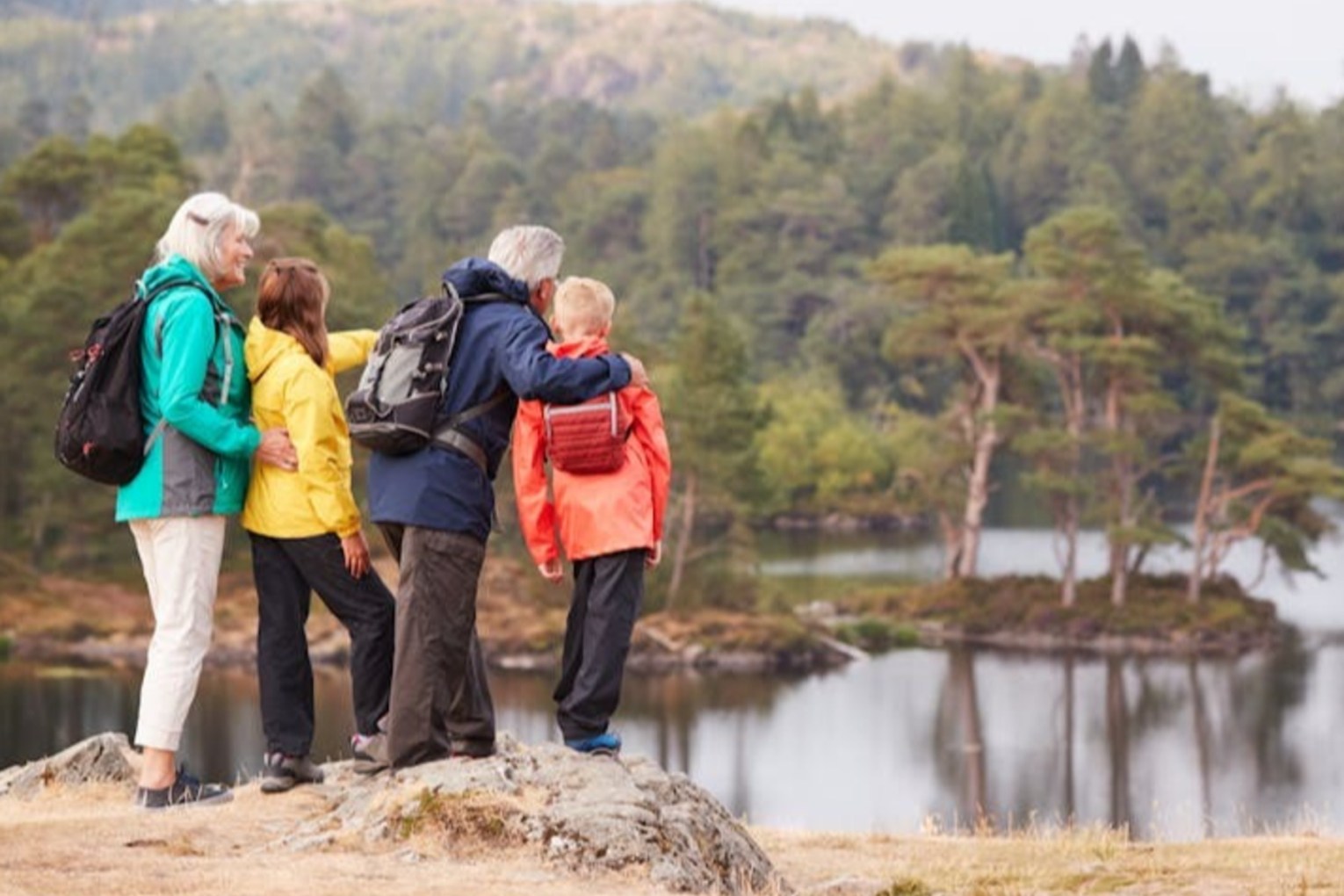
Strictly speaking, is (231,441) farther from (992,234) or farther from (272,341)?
(992,234)

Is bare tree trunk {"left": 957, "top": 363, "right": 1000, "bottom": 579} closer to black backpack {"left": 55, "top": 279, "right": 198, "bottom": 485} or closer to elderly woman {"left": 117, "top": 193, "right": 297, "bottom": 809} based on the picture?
elderly woman {"left": 117, "top": 193, "right": 297, "bottom": 809}

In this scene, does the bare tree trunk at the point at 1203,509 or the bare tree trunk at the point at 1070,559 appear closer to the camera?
the bare tree trunk at the point at 1203,509

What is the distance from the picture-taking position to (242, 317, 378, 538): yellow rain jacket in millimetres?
5922

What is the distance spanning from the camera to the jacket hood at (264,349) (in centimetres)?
598

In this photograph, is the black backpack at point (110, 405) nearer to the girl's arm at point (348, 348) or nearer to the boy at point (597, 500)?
the girl's arm at point (348, 348)

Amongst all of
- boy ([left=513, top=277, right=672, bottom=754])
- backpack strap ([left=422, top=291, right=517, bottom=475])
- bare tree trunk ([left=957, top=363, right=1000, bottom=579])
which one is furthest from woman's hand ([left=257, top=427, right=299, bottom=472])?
bare tree trunk ([left=957, top=363, right=1000, bottom=579])

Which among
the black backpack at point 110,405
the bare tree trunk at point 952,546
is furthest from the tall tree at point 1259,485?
the black backpack at point 110,405

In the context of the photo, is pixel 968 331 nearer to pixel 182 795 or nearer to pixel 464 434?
pixel 182 795

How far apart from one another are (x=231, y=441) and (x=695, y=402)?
27651mm

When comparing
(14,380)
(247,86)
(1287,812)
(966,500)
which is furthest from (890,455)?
(247,86)

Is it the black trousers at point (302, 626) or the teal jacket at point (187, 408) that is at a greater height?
the teal jacket at point (187, 408)

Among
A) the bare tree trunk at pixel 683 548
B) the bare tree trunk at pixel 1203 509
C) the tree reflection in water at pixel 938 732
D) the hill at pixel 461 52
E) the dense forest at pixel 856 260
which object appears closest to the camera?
the tree reflection in water at pixel 938 732

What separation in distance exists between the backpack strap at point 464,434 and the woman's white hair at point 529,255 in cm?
30

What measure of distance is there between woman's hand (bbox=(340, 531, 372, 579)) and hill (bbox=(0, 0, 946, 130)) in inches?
5610
